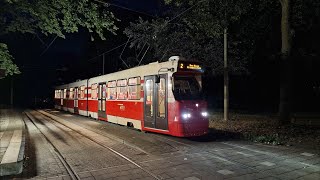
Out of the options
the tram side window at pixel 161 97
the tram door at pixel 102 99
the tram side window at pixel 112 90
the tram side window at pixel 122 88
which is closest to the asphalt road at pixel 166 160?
the tram side window at pixel 161 97

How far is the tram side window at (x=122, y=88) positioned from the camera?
16.5 m

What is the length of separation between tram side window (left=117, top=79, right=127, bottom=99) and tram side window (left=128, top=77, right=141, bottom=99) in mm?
679

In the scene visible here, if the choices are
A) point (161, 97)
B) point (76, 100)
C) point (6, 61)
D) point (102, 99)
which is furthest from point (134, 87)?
point (76, 100)

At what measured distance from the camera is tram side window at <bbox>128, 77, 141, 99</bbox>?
14.7 metres

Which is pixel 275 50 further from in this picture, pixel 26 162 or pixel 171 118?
pixel 26 162

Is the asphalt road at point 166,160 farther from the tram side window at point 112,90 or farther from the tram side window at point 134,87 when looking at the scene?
the tram side window at point 112,90

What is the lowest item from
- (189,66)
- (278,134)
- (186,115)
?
(278,134)

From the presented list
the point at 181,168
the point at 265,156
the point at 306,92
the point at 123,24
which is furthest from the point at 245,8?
the point at 123,24

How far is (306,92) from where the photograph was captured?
96.6ft

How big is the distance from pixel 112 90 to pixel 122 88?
193 cm

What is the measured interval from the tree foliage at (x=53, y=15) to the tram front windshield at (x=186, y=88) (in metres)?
3.46

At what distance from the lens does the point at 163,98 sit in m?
12.4

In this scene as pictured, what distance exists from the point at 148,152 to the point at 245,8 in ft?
35.9

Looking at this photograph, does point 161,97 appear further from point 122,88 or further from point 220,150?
point 122,88
